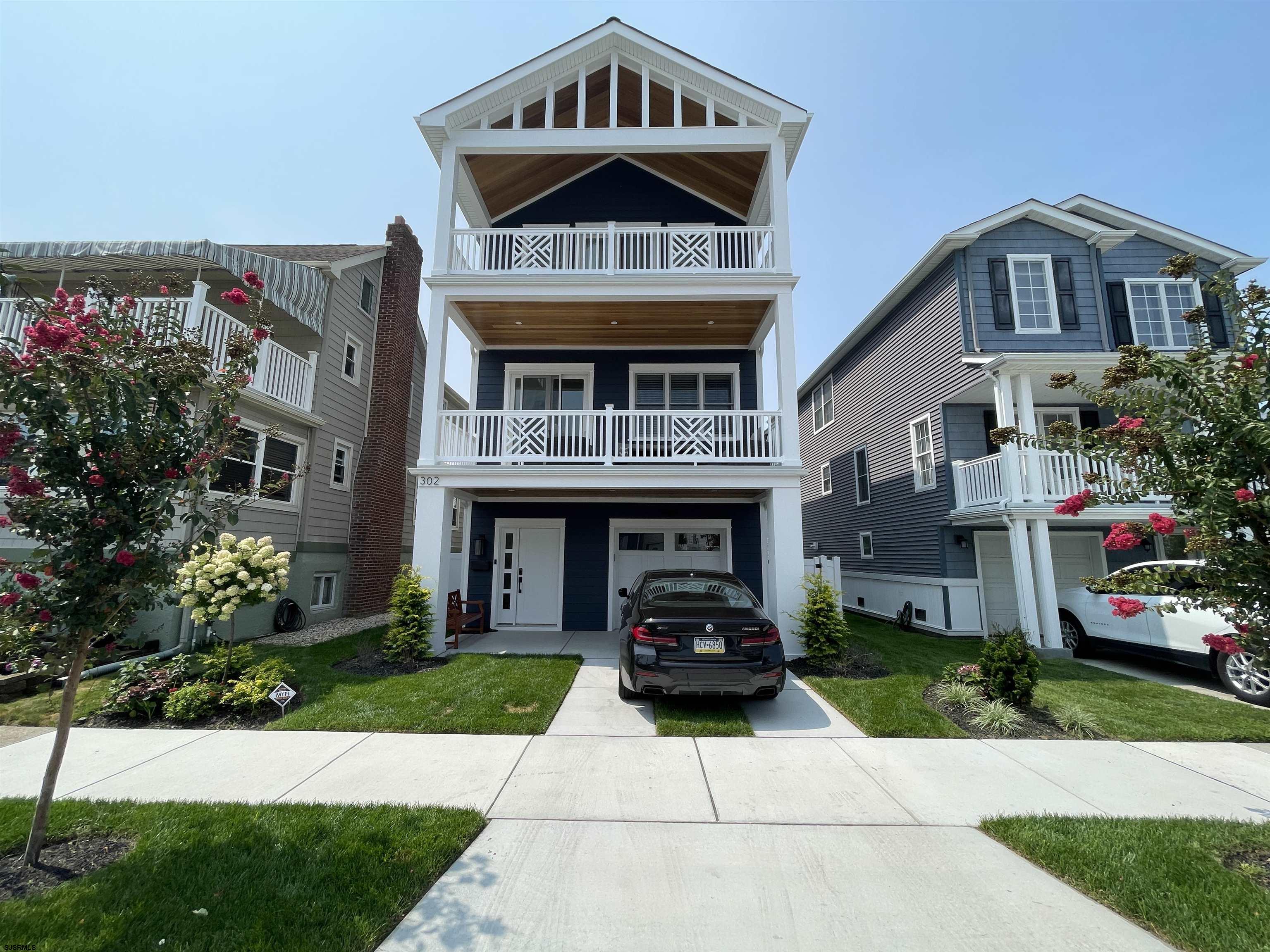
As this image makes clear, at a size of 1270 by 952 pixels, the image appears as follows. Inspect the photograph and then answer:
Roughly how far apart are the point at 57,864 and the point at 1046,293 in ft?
56.4

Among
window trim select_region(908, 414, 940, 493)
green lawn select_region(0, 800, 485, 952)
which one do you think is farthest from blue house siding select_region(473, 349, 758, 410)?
green lawn select_region(0, 800, 485, 952)

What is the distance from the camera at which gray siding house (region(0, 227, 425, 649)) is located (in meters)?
9.41

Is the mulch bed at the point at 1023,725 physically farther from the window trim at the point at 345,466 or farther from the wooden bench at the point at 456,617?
the window trim at the point at 345,466

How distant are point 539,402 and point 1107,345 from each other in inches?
512

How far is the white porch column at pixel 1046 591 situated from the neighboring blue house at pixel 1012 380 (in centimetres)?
4

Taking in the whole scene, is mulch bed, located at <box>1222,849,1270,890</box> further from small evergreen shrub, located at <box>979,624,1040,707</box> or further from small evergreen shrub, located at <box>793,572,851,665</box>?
small evergreen shrub, located at <box>793,572,851,665</box>

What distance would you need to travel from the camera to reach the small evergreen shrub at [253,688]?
5.92 meters

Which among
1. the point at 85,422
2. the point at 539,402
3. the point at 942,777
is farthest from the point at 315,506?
the point at 942,777

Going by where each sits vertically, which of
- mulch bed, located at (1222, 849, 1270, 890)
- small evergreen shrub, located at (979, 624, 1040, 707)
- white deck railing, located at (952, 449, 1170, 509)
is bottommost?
mulch bed, located at (1222, 849, 1270, 890)

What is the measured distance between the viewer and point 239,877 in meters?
2.99

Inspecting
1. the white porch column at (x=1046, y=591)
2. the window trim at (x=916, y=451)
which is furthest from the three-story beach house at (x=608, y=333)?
the white porch column at (x=1046, y=591)

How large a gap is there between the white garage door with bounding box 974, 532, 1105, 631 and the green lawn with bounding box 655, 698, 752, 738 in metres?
8.13

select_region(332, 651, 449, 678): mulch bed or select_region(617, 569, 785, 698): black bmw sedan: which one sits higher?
select_region(617, 569, 785, 698): black bmw sedan

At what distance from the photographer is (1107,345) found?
39.9ft
